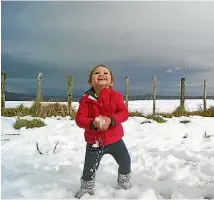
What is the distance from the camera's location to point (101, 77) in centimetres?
386

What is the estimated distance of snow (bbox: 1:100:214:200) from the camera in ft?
12.7

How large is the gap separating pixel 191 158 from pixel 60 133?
3.80 metres

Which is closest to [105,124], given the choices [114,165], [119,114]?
[119,114]

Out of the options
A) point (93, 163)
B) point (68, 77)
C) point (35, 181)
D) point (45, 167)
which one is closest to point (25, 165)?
point (45, 167)

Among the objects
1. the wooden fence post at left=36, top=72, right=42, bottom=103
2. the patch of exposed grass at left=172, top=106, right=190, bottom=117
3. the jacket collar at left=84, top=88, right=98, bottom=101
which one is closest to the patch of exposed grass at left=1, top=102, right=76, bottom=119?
the wooden fence post at left=36, top=72, right=42, bottom=103

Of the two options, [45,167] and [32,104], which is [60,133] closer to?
[45,167]

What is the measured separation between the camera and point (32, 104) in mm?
14219

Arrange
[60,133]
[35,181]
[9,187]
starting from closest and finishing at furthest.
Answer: [9,187], [35,181], [60,133]

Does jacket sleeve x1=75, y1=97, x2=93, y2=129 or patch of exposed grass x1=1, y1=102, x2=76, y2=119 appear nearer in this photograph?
jacket sleeve x1=75, y1=97, x2=93, y2=129

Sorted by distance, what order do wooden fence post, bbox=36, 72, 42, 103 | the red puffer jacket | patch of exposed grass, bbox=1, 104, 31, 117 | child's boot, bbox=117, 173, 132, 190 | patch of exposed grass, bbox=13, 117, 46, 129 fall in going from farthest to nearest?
1. wooden fence post, bbox=36, 72, 42, 103
2. patch of exposed grass, bbox=1, 104, 31, 117
3. patch of exposed grass, bbox=13, 117, 46, 129
4. child's boot, bbox=117, 173, 132, 190
5. the red puffer jacket

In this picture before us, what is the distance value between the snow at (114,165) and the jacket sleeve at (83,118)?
2.54 ft

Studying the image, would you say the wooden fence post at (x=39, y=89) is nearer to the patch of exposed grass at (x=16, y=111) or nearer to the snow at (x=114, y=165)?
the patch of exposed grass at (x=16, y=111)

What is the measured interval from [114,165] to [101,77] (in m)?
1.85

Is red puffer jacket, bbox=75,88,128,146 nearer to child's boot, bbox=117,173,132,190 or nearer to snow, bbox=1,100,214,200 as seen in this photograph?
child's boot, bbox=117,173,132,190
